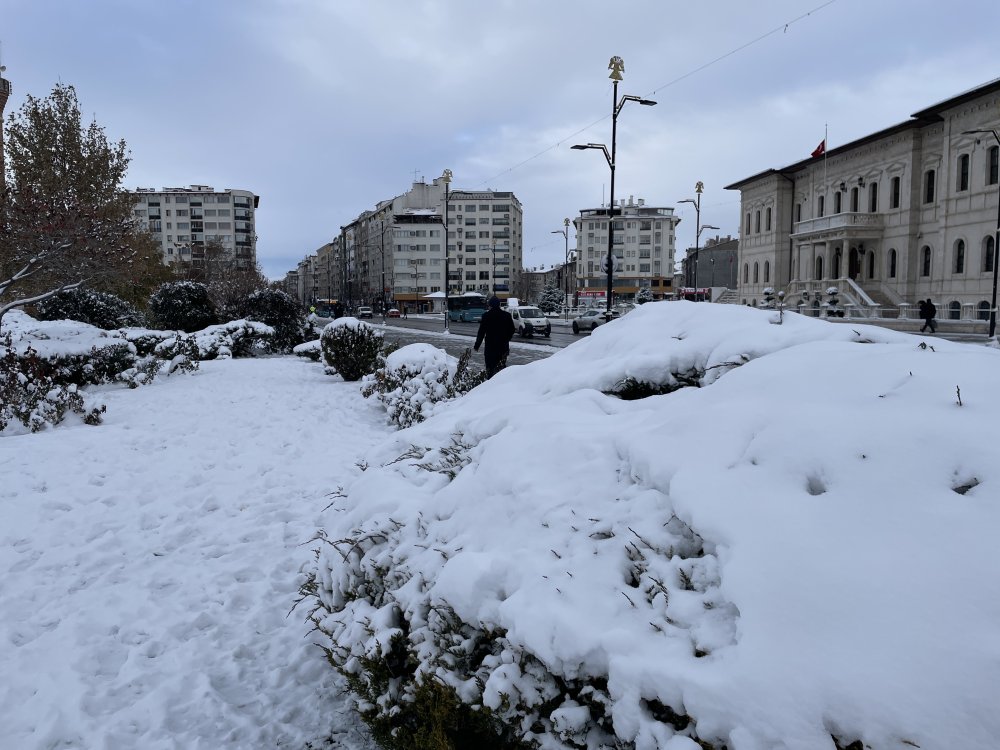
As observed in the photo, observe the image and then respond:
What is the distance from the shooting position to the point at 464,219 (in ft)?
404

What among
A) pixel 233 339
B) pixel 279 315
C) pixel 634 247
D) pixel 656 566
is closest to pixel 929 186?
pixel 279 315

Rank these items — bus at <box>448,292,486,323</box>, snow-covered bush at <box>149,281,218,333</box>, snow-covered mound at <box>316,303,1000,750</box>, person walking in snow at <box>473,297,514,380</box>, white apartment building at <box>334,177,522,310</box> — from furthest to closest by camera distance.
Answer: white apartment building at <box>334,177,522,310</box>, bus at <box>448,292,486,323</box>, snow-covered bush at <box>149,281,218,333</box>, person walking in snow at <box>473,297,514,380</box>, snow-covered mound at <box>316,303,1000,750</box>

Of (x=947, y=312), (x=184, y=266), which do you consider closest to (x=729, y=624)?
(x=947, y=312)

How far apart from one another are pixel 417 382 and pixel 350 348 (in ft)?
14.7

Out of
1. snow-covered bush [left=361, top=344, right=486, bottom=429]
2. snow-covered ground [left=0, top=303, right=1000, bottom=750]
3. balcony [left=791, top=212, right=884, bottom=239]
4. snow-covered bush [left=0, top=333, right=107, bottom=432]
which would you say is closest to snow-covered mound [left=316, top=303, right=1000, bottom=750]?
snow-covered ground [left=0, top=303, right=1000, bottom=750]

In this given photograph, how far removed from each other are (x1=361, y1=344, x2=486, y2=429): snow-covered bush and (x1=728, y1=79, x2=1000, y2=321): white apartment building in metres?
33.2

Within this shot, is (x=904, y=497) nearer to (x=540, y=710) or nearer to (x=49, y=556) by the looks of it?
(x=540, y=710)

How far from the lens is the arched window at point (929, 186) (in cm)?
4018

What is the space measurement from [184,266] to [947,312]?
51.8 meters

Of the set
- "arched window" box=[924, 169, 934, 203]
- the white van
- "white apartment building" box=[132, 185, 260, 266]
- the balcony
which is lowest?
the white van

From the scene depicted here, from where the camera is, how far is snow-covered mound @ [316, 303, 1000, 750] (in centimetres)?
156

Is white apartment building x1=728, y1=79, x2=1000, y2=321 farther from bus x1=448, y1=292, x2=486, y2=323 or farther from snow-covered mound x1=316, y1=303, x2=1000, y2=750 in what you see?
snow-covered mound x1=316, y1=303, x2=1000, y2=750

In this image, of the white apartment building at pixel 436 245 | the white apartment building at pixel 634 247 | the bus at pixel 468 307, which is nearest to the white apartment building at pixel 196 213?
the white apartment building at pixel 436 245

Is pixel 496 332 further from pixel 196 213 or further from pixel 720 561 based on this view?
pixel 196 213
